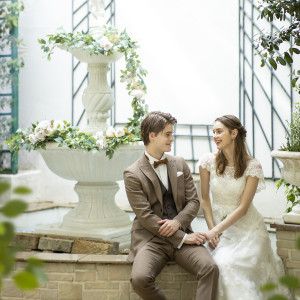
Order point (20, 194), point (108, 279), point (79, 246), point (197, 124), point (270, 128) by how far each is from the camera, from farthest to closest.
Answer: point (197, 124)
point (270, 128)
point (79, 246)
point (108, 279)
point (20, 194)

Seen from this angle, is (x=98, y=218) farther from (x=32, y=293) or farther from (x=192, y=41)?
(x=192, y=41)

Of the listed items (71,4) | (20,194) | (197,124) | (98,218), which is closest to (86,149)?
(98,218)

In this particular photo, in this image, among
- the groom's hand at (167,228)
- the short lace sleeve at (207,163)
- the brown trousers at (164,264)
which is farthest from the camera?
the short lace sleeve at (207,163)

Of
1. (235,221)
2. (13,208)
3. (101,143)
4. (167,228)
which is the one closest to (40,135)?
(101,143)

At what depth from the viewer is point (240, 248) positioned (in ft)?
9.67

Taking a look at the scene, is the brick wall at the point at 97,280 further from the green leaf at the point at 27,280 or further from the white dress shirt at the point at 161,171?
the green leaf at the point at 27,280

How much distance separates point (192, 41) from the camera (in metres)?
5.61

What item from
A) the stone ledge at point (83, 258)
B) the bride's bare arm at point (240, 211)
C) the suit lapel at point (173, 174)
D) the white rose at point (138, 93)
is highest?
the white rose at point (138, 93)

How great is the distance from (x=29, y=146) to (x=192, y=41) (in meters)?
2.46

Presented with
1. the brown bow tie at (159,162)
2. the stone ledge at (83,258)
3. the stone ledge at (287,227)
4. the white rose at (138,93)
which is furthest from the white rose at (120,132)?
the stone ledge at (287,227)

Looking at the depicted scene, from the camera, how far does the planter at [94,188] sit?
3.85 meters

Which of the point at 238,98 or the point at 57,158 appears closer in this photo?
the point at 57,158

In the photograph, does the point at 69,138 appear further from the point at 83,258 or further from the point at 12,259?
the point at 12,259

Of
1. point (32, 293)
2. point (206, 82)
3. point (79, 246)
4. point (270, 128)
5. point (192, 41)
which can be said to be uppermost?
point (192, 41)
